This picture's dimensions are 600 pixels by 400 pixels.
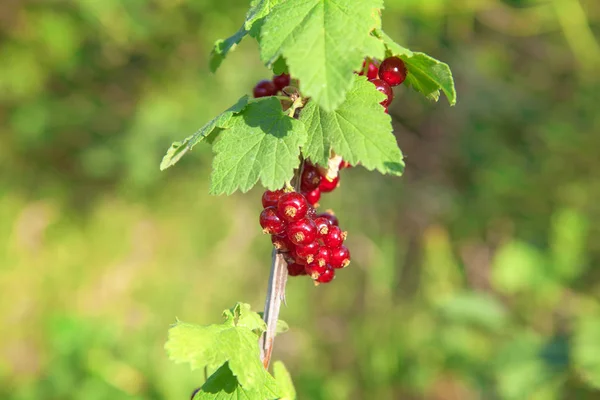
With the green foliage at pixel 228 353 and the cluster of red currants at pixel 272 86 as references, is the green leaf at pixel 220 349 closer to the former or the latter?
the green foliage at pixel 228 353

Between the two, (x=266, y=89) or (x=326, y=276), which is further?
(x=266, y=89)

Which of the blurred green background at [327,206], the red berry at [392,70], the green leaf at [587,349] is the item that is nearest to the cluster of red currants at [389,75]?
the red berry at [392,70]

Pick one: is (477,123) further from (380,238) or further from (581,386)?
(581,386)

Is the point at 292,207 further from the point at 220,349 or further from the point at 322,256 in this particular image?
the point at 220,349

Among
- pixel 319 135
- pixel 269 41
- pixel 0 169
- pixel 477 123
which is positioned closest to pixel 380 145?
pixel 319 135

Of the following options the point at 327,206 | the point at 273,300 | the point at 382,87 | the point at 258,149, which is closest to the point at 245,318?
the point at 273,300

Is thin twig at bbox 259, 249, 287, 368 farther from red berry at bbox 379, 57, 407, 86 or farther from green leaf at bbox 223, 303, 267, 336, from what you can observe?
red berry at bbox 379, 57, 407, 86
